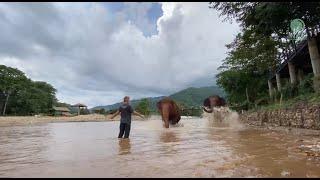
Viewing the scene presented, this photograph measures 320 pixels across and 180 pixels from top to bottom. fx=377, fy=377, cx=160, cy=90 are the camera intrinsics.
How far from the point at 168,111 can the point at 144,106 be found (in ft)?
179

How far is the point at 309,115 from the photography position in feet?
48.6

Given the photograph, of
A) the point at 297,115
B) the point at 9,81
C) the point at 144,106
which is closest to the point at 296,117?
the point at 297,115

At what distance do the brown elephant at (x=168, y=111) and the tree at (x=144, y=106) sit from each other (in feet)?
166

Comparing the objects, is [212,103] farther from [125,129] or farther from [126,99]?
[126,99]

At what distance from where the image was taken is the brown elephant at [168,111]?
2191 centimetres

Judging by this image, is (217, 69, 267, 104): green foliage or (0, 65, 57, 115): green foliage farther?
(0, 65, 57, 115): green foliage

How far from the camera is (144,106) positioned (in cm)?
7644

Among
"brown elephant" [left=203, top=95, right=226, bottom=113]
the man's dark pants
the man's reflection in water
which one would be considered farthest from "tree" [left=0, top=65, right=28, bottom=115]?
the man's reflection in water

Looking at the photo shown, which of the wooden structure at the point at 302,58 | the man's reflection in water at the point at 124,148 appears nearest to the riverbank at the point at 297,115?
the wooden structure at the point at 302,58

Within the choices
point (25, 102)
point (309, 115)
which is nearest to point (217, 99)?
point (309, 115)

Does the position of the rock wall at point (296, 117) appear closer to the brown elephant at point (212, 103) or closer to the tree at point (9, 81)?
the brown elephant at point (212, 103)

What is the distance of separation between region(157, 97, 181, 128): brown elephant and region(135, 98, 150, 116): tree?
50.7 m

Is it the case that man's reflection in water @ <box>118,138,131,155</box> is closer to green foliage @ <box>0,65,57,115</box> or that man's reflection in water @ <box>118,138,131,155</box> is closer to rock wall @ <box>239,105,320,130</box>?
rock wall @ <box>239,105,320,130</box>

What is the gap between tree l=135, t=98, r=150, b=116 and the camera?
74.6 m
